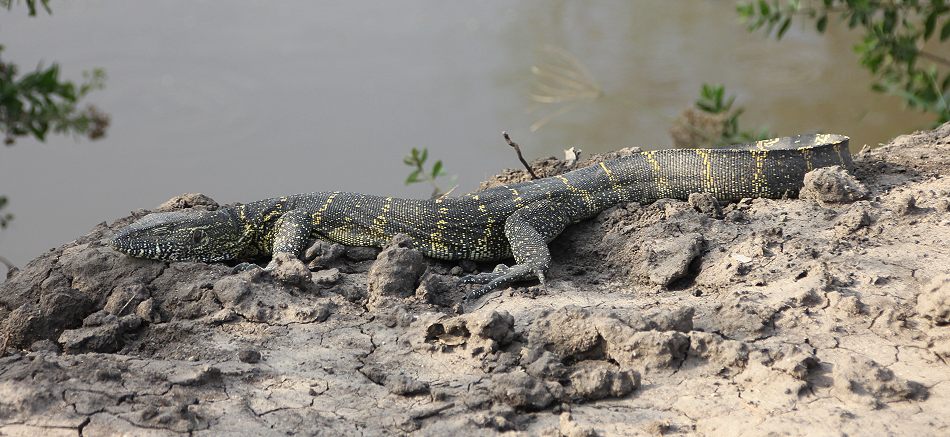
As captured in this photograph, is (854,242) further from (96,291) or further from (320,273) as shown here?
(96,291)

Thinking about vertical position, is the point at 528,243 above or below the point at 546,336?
above

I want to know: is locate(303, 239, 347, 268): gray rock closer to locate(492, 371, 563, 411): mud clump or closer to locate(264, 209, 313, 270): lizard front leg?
locate(264, 209, 313, 270): lizard front leg

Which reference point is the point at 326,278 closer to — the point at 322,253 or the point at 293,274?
the point at 293,274

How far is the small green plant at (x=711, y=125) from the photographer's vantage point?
10.4 metres

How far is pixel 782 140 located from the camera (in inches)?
319

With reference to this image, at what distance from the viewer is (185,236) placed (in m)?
6.88

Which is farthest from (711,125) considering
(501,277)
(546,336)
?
(546,336)

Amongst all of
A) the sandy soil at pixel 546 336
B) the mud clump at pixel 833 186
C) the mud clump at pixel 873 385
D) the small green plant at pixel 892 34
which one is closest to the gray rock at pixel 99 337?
the sandy soil at pixel 546 336

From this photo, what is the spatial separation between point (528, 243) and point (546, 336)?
6.06ft

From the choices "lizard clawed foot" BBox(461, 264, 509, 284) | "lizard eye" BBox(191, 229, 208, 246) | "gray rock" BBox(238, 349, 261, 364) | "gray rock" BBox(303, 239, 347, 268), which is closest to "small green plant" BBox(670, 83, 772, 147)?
"lizard clawed foot" BBox(461, 264, 509, 284)

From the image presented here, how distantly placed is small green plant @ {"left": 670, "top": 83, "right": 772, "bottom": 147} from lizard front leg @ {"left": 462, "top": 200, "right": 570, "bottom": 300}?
3894 mm

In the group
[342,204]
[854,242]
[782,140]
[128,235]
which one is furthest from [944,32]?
[128,235]

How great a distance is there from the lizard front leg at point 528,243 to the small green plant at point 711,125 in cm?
389

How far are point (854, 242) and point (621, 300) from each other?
1697 mm
